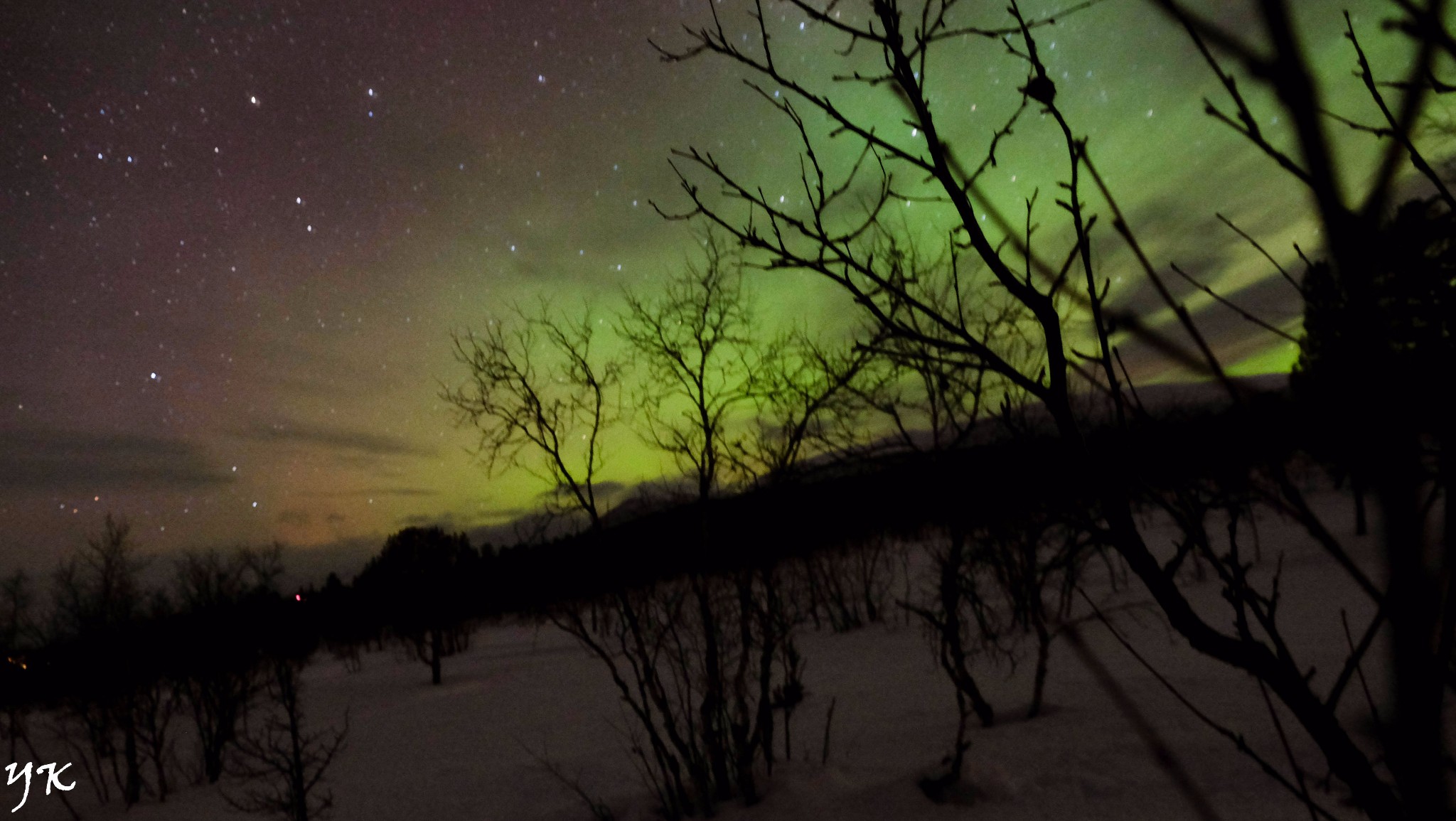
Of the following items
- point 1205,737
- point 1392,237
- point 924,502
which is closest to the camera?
point 1392,237

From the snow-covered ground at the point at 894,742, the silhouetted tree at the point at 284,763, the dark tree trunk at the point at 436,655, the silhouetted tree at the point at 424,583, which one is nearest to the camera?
the snow-covered ground at the point at 894,742

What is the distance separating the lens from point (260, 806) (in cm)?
734

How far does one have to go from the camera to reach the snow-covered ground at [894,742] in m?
5.11

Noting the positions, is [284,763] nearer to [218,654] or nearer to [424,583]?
[218,654]

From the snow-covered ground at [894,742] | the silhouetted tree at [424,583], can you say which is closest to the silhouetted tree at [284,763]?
the snow-covered ground at [894,742]

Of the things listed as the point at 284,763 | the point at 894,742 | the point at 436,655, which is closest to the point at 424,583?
the point at 436,655

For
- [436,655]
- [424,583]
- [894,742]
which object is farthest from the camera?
[424,583]

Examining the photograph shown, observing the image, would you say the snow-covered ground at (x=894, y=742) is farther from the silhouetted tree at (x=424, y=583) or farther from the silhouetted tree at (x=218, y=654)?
the silhouetted tree at (x=424, y=583)

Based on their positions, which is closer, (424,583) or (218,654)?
(218,654)

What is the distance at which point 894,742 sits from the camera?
287 inches

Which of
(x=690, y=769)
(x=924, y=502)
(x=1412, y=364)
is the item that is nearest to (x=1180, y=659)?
(x=690, y=769)

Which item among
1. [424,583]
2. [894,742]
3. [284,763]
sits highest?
[424,583]

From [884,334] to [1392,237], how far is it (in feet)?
2.42

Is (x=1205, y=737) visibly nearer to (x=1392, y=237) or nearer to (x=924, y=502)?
(x=924, y=502)
